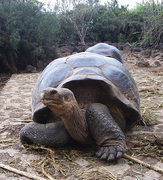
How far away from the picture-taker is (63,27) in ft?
49.0

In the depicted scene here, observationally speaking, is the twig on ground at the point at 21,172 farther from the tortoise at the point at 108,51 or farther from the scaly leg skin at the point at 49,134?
the tortoise at the point at 108,51

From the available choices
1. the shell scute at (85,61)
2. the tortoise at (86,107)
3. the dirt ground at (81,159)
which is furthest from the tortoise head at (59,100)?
the shell scute at (85,61)

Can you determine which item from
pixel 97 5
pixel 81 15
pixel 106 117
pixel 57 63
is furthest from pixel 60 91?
pixel 97 5

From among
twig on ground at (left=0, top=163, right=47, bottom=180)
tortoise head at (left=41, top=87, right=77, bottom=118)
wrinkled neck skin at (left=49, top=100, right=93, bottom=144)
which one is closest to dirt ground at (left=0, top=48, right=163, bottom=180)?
twig on ground at (left=0, top=163, right=47, bottom=180)

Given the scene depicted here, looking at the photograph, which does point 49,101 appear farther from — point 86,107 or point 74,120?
point 86,107

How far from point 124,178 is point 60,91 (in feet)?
2.31

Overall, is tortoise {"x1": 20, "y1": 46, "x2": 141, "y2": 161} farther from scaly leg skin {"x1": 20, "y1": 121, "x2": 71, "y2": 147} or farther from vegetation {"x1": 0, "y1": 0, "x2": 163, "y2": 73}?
vegetation {"x1": 0, "y1": 0, "x2": 163, "y2": 73}

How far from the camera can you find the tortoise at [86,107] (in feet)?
5.43

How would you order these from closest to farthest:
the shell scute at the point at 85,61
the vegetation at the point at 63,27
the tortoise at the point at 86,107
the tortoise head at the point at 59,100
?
the tortoise head at the point at 59,100, the tortoise at the point at 86,107, the shell scute at the point at 85,61, the vegetation at the point at 63,27

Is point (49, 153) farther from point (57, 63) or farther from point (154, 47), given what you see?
point (154, 47)

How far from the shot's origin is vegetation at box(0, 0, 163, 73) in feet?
27.7

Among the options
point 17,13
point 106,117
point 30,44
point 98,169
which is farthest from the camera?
point 30,44

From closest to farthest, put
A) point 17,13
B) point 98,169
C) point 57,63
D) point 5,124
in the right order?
point 98,169, point 57,63, point 5,124, point 17,13

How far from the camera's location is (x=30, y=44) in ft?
29.8
